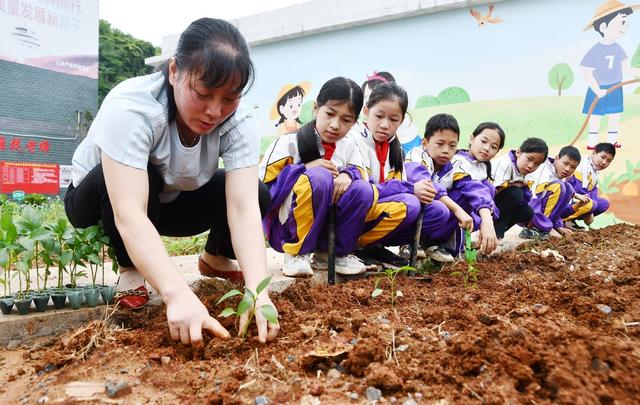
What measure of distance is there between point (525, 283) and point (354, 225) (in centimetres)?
88

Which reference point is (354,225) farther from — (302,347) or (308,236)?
(302,347)

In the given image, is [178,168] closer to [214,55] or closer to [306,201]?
[214,55]

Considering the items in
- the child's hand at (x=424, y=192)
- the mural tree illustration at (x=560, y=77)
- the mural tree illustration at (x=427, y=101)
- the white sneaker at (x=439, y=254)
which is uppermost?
the mural tree illustration at (x=560, y=77)

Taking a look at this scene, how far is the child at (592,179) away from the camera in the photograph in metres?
6.16

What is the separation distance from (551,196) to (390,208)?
341 cm

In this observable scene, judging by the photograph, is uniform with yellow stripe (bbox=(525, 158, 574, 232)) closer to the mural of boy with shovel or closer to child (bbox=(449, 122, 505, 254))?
the mural of boy with shovel

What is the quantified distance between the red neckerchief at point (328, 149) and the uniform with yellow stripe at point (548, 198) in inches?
125

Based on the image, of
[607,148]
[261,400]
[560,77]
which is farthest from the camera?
[560,77]

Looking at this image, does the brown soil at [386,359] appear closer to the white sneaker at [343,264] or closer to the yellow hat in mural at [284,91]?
the white sneaker at [343,264]

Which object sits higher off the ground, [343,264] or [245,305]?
[245,305]

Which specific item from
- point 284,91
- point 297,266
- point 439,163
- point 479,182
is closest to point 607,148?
point 479,182

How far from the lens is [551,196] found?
5.31m

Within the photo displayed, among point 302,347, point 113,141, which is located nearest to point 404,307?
point 302,347

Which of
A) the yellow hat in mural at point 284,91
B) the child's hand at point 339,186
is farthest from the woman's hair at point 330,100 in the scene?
the yellow hat in mural at point 284,91
